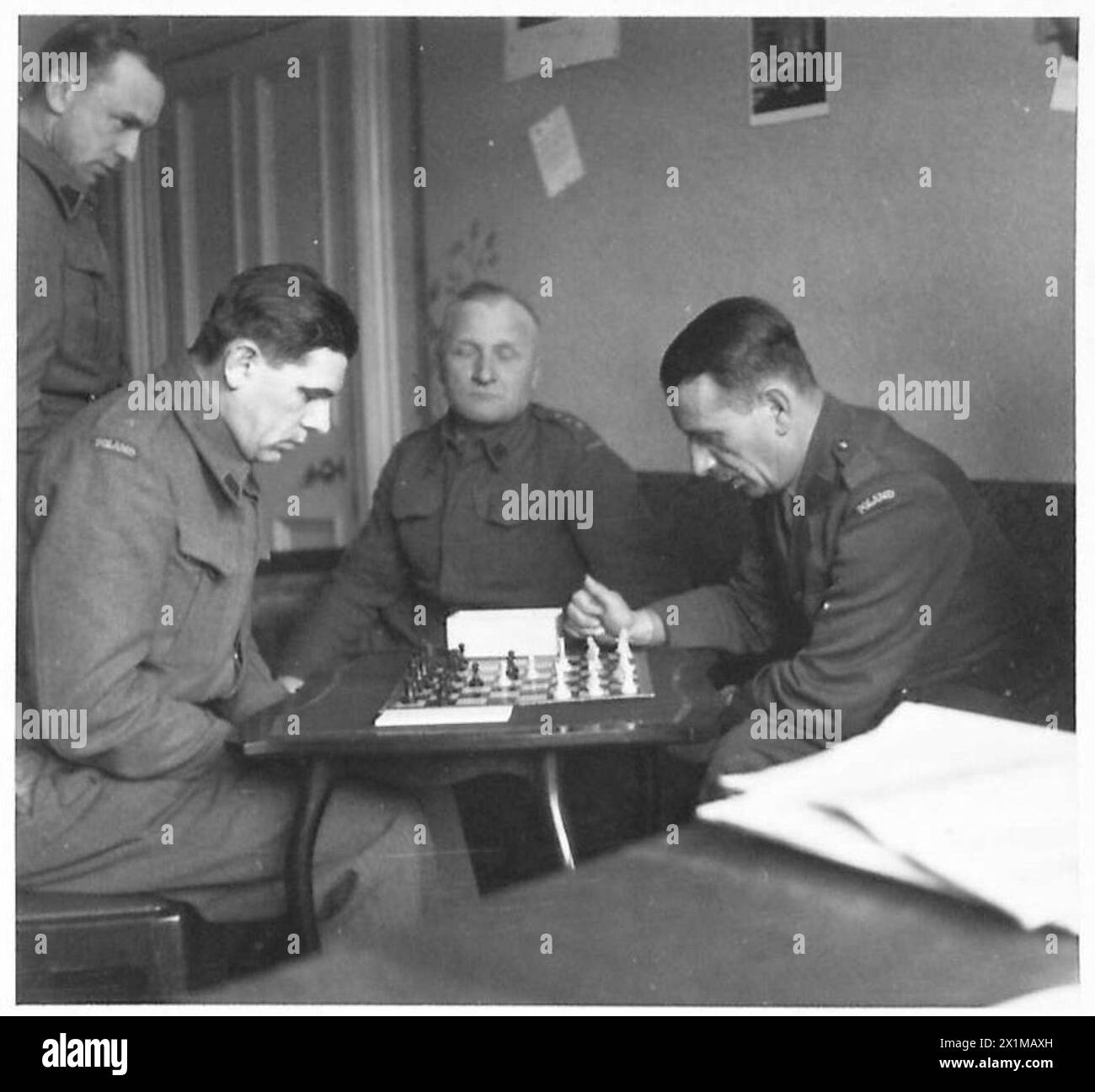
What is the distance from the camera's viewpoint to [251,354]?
1.55m

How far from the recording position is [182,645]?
1530 mm

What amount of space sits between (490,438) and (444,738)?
0.68 meters

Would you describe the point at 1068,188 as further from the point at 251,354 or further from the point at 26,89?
the point at 26,89

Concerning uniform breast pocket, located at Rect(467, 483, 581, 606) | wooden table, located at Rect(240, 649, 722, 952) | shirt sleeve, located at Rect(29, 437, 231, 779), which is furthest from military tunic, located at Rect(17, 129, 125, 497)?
uniform breast pocket, located at Rect(467, 483, 581, 606)

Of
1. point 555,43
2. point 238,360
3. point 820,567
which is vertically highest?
point 555,43

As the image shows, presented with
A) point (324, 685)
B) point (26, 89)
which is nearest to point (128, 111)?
point (26, 89)

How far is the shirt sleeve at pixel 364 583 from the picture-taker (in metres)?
1.89

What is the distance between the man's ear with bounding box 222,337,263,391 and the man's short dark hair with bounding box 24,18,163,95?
0.38 meters

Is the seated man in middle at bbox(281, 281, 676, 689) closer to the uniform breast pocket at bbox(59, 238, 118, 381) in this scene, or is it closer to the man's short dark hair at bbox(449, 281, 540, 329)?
the man's short dark hair at bbox(449, 281, 540, 329)

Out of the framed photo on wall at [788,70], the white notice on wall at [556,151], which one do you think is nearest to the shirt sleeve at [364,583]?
the white notice on wall at [556,151]

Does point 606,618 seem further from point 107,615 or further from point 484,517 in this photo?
point 107,615

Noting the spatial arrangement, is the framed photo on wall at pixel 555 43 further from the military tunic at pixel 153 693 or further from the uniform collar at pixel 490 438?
the military tunic at pixel 153 693

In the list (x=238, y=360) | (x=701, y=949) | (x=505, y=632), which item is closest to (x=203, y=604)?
(x=238, y=360)

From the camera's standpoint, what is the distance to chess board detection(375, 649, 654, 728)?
4.60 ft
